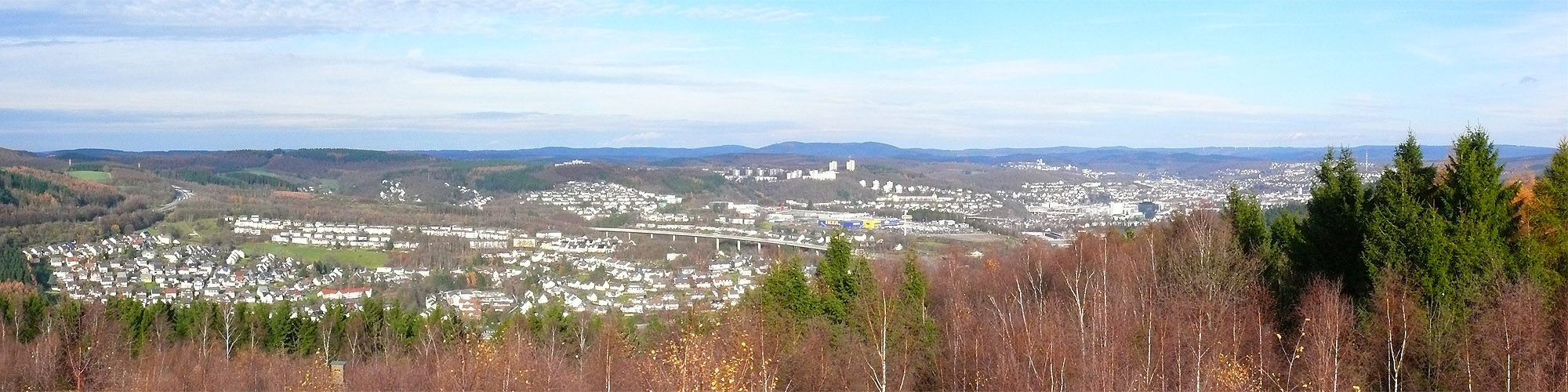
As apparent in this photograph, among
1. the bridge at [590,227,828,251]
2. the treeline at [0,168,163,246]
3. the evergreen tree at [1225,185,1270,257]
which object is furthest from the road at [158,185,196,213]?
the evergreen tree at [1225,185,1270,257]

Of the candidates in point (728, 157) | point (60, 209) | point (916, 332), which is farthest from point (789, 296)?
point (728, 157)

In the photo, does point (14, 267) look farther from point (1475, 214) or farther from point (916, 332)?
point (1475, 214)

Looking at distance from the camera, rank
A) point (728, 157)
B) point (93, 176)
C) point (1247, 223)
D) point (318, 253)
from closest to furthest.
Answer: point (1247, 223), point (318, 253), point (93, 176), point (728, 157)

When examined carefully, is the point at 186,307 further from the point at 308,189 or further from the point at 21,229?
the point at 308,189

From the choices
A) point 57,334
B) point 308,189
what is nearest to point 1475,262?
point 57,334

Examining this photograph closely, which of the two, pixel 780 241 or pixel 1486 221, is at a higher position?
pixel 1486 221

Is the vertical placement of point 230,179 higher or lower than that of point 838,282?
higher

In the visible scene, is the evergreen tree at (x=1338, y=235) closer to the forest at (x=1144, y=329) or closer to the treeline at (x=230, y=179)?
the forest at (x=1144, y=329)
